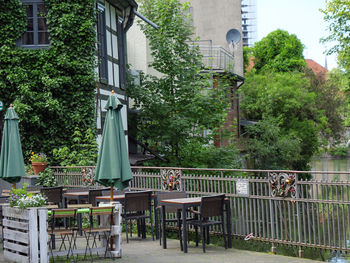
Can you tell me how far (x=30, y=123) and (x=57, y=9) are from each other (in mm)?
4241

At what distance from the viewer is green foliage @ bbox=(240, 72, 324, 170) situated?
37.7 metres

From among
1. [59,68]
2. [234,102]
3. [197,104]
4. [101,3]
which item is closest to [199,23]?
[234,102]

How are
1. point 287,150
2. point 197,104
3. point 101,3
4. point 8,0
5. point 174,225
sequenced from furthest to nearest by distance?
point 287,150
point 197,104
point 101,3
point 8,0
point 174,225

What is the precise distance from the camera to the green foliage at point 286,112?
37656 mm

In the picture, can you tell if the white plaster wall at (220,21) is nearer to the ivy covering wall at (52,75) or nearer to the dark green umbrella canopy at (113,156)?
the ivy covering wall at (52,75)

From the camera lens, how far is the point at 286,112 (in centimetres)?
4175

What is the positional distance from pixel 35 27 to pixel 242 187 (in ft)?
38.9

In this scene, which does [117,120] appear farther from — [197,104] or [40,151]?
[197,104]

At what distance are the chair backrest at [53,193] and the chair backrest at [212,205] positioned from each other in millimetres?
4430

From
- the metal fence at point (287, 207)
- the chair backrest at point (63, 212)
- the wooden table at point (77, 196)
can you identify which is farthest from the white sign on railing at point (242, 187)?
the wooden table at point (77, 196)

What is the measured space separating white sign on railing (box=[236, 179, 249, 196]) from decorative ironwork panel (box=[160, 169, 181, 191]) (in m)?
1.82

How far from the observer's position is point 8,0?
19047 millimetres

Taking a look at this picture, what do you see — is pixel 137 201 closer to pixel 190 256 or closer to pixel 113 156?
pixel 113 156

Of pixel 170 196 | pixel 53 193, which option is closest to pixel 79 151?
pixel 53 193
